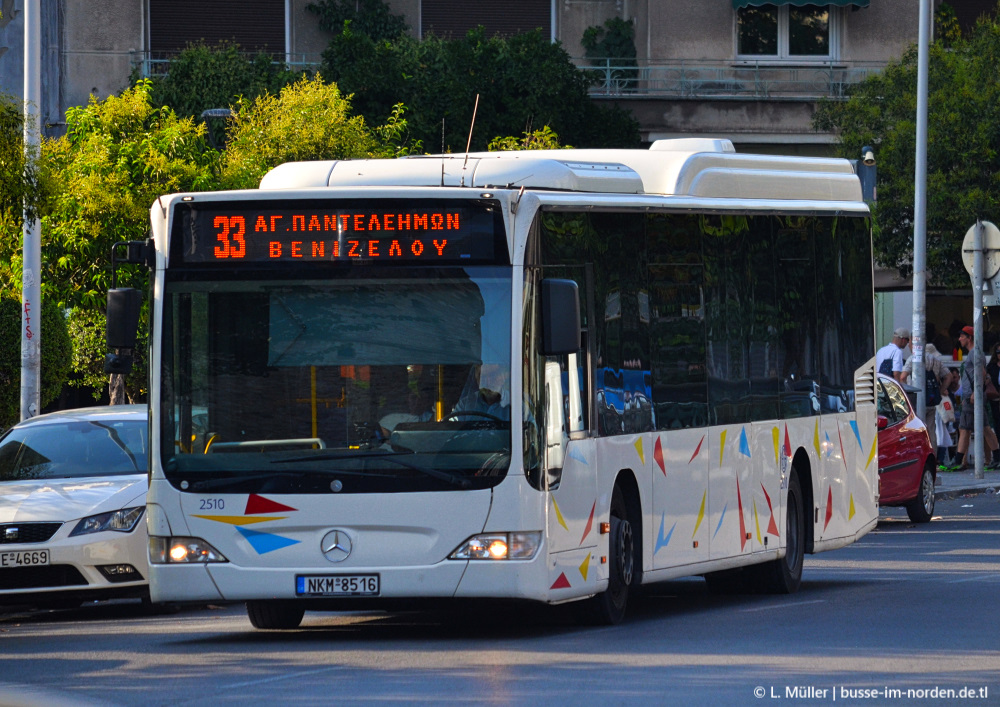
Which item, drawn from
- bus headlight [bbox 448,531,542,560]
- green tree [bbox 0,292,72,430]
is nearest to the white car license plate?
bus headlight [bbox 448,531,542,560]

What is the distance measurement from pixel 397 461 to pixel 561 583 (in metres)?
1.15

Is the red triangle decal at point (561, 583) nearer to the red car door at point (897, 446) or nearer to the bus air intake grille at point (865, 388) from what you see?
the bus air intake grille at point (865, 388)

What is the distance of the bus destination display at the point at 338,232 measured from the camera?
11289 millimetres

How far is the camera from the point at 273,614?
41.1ft

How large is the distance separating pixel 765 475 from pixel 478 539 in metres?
3.80

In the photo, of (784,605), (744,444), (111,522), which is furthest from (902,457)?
(111,522)

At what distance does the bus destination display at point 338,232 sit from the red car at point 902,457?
36.1 feet

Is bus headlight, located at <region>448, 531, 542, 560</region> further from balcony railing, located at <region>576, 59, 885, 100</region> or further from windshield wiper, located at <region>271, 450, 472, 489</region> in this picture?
balcony railing, located at <region>576, 59, 885, 100</region>

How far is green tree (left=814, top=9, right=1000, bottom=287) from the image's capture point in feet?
122

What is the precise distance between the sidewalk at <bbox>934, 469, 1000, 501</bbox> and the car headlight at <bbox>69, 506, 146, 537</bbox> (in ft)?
45.5

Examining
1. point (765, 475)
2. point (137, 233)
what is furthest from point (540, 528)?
point (137, 233)

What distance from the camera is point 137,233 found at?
2486 cm

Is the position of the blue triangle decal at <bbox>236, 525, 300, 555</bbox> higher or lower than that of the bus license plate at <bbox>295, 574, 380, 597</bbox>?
higher

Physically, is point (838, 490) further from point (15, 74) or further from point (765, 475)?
point (15, 74)
